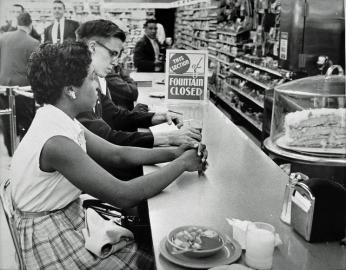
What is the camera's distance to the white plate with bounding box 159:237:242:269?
1.47 meters

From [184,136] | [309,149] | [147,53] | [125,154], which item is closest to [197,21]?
[147,53]

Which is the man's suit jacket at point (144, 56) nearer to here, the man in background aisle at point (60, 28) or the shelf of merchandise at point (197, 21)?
the man in background aisle at point (60, 28)

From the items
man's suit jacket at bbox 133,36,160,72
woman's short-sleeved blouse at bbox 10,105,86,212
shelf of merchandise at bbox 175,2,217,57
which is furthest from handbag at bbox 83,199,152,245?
shelf of merchandise at bbox 175,2,217,57

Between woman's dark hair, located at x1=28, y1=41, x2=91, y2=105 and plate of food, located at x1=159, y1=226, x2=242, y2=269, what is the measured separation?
0.86 metres

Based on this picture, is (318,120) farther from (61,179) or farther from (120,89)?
(120,89)

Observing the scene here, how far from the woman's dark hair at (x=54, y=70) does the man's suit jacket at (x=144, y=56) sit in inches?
277

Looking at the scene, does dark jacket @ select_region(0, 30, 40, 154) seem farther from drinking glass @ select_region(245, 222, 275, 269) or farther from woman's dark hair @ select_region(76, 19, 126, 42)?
drinking glass @ select_region(245, 222, 275, 269)

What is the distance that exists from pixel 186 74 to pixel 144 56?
489 centimetres

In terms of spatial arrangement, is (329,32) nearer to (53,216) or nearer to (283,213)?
(283,213)

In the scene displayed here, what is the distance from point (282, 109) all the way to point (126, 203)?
0.96 metres

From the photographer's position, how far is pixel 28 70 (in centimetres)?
207

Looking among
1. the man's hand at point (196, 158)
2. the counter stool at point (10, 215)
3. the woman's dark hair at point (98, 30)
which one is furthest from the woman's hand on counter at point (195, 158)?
the woman's dark hair at point (98, 30)

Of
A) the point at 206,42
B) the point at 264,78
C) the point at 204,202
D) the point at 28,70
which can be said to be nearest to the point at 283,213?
the point at 204,202

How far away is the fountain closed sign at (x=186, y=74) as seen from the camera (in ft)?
14.5
